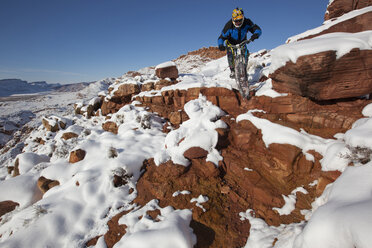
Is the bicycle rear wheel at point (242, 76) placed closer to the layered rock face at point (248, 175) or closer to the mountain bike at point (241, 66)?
the mountain bike at point (241, 66)

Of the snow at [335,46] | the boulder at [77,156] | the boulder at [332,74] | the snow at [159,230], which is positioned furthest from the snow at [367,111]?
the boulder at [77,156]

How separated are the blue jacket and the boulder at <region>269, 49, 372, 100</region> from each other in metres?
2.06

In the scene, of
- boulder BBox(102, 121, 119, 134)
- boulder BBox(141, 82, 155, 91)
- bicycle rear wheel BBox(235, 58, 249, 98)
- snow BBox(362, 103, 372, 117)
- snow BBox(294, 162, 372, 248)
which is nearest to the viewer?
snow BBox(294, 162, 372, 248)

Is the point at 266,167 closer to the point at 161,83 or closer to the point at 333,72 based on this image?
the point at 333,72

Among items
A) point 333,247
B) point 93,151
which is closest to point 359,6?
point 333,247

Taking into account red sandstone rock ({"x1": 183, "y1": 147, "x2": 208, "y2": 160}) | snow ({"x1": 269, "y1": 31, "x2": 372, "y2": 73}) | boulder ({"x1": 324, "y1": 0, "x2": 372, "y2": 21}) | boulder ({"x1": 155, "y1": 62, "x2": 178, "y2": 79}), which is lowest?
red sandstone rock ({"x1": 183, "y1": 147, "x2": 208, "y2": 160})

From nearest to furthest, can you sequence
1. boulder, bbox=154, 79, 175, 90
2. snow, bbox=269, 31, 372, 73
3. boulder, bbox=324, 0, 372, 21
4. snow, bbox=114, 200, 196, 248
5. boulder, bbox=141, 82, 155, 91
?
snow, bbox=114, 200, 196, 248, snow, bbox=269, 31, 372, 73, boulder, bbox=324, 0, 372, 21, boulder, bbox=154, 79, 175, 90, boulder, bbox=141, 82, 155, 91

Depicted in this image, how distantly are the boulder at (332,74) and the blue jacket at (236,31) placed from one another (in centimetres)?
206

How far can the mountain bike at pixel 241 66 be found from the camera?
17.5 feet

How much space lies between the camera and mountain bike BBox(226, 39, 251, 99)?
5340mm

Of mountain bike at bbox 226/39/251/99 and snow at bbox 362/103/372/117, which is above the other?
mountain bike at bbox 226/39/251/99

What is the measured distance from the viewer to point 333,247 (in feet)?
5.32

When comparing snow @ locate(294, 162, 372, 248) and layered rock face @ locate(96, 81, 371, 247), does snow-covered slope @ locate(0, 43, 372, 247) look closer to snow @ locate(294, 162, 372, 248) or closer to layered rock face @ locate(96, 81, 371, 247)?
snow @ locate(294, 162, 372, 248)

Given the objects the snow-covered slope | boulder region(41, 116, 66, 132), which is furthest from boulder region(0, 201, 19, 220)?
boulder region(41, 116, 66, 132)
